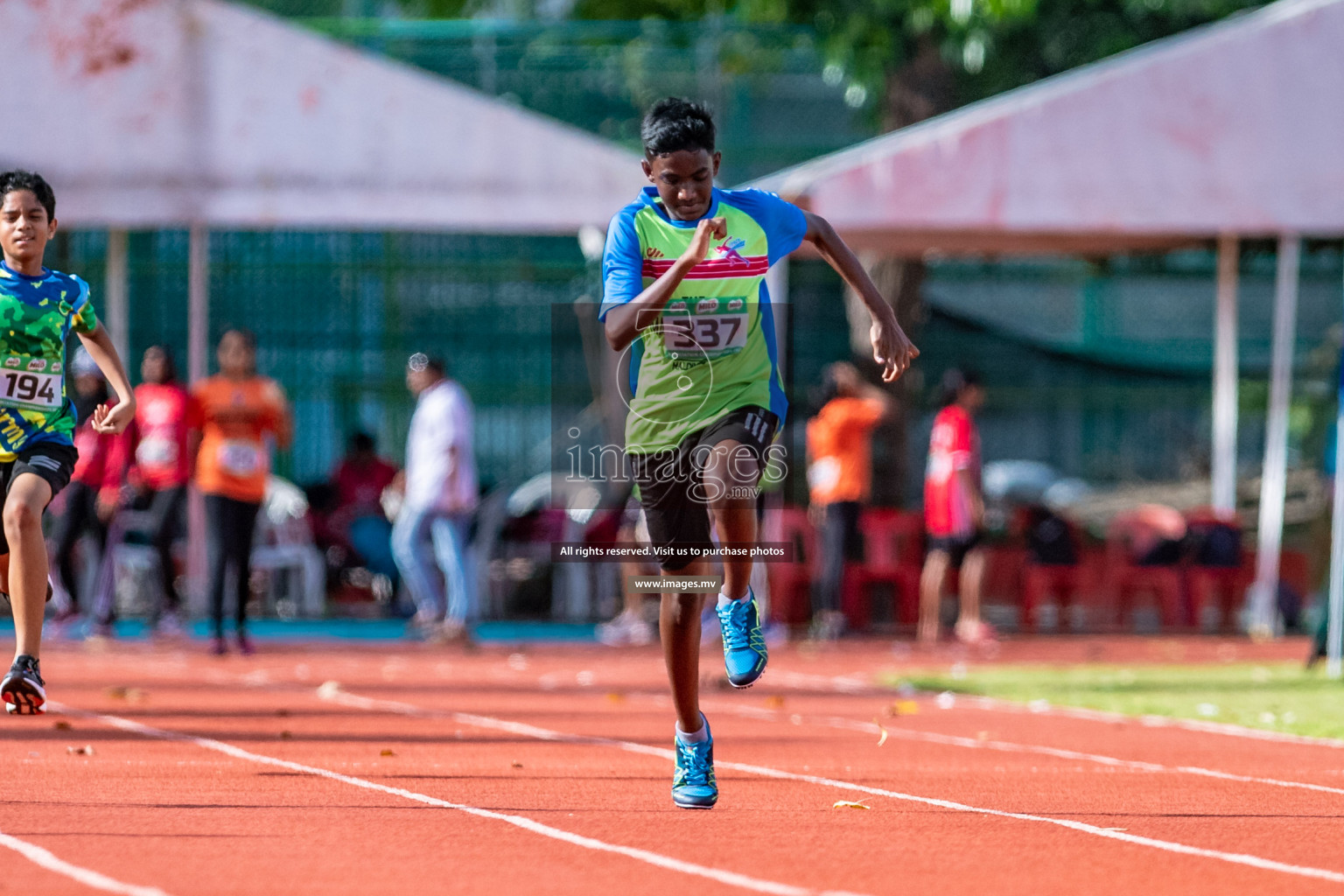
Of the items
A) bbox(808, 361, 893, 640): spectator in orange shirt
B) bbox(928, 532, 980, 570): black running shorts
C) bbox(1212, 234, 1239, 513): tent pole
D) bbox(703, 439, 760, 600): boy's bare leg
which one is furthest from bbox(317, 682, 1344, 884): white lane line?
bbox(1212, 234, 1239, 513): tent pole

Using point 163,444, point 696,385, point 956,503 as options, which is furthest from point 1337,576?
point 163,444

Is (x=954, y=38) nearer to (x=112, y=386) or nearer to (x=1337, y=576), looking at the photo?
(x=1337, y=576)

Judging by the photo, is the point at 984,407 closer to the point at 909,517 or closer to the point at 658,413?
the point at 909,517

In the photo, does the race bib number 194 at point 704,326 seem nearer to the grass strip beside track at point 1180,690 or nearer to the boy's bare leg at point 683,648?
the boy's bare leg at point 683,648

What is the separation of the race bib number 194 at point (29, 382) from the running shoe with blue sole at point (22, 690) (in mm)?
976

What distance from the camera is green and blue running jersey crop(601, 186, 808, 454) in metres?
5.36

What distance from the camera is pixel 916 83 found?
706 inches

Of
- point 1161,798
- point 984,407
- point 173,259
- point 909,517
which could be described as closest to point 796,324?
point 984,407

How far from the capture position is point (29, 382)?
254 inches

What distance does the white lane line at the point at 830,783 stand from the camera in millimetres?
4727

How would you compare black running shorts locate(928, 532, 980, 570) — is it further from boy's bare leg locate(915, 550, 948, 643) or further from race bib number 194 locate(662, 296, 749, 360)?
race bib number 194 locate(662, 296, 749, 360)

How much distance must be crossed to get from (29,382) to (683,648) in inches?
102

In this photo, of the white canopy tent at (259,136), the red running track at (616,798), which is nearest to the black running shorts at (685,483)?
the red running track at (616,798)

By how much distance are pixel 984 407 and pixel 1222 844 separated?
15.0m
